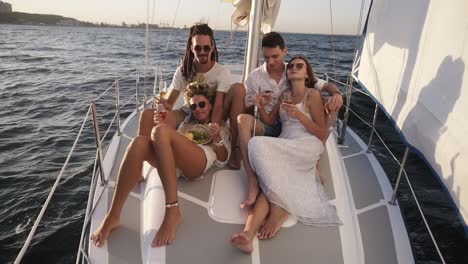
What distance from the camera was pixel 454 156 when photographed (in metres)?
1.98

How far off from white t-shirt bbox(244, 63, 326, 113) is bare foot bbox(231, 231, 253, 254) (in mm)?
1296

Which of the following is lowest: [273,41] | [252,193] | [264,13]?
[252,193]

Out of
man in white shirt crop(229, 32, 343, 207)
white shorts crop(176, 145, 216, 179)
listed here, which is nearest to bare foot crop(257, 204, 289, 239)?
man in white shirt crop(229, 32, 343, 207)

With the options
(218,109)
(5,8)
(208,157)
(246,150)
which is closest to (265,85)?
(218,109)

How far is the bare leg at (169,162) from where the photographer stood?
78.4 inches

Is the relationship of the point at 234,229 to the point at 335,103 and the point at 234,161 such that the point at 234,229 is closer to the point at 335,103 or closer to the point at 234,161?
the point at 234,161

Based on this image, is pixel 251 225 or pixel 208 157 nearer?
pixel 251 225

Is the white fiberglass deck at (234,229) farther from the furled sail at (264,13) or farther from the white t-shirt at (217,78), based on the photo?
the furled sail at (264,13)

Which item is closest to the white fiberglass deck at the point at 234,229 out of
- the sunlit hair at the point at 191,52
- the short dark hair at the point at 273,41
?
the sunlit hair at the point at 191,52

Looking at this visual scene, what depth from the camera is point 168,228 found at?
200 centimetres

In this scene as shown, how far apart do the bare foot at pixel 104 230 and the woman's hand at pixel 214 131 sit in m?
0.88

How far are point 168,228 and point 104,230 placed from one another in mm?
426

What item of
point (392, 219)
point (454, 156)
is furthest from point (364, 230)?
point (454, 156)

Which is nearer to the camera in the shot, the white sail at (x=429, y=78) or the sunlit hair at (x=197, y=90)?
the white sail at (x=429, y=78)
